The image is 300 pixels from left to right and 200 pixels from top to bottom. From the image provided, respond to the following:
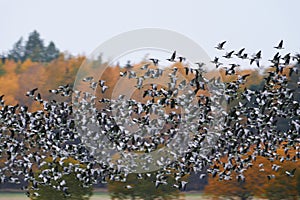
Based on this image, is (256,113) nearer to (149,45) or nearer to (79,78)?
(149,45)

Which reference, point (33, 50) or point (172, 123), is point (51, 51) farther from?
point (172, 123)

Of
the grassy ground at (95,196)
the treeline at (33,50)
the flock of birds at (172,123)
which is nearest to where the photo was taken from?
the flock of birds at (172,123)

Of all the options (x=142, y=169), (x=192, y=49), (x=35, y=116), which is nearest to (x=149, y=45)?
(x=192, y=49)

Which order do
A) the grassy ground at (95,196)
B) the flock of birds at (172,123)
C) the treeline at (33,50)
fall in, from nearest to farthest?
the flock of birds at (172,123) < the grassy ground at (95,196) < the treeline at (33,50)

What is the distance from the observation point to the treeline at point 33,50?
245 feet

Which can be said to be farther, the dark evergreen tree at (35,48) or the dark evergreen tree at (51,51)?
the dark evergreen tree at (35,48)

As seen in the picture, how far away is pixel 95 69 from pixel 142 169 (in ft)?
83.5

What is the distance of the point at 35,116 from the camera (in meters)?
23.7

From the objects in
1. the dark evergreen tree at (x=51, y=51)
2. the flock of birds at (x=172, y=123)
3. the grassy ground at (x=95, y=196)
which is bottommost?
the grassy ground at (x=95, y=196)

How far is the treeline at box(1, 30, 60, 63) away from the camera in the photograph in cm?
7462

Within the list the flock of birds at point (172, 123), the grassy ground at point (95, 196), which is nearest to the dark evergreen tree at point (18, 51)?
the grassy ground at point (95, 196)

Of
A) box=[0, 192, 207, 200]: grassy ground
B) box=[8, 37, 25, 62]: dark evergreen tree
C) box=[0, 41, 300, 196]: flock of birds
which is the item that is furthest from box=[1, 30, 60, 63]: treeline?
box=[0, 41, 300, 196]: flock of birds

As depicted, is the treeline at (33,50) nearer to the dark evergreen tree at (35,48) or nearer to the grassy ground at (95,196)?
the dark evergreen tree at (35,48)

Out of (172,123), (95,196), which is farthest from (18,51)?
(172,123)
